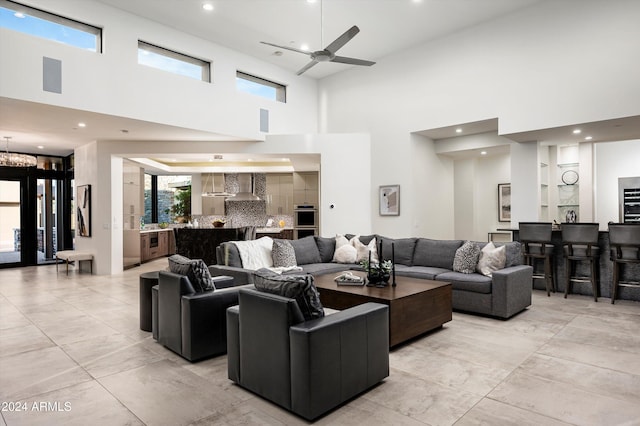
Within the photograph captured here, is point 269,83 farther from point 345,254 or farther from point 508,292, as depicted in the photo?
point 508,292

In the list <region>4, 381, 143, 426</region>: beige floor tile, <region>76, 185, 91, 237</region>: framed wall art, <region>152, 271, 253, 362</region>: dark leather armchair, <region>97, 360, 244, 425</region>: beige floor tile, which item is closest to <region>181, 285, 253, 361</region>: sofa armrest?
<region>152, 271, 253, 362</region>: dark leather armchair

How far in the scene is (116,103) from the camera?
6227 mm

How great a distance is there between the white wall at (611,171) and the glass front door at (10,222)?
13.7 m

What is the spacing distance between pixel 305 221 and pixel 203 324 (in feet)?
25.8

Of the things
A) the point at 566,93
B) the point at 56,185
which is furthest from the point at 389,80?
the point at 56,185

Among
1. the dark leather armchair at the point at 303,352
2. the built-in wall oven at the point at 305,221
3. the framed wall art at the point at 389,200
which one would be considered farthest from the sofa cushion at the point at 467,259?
the built-in wall oven at the point at 305,221

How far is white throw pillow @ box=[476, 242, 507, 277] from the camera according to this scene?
16.2 feet

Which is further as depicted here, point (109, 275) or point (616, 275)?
point (109, 275)

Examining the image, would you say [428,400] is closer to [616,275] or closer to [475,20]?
[616,275]

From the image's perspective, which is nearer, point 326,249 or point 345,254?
point 345,254

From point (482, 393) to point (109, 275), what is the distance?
26.1ft

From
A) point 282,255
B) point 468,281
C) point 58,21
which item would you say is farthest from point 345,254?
point 58,21

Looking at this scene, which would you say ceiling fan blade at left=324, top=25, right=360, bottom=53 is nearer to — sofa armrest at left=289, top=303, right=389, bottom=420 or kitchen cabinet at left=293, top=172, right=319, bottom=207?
sofa armrest at left=289, top=303, right=389, bottom=420

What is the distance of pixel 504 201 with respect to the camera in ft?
32.8
